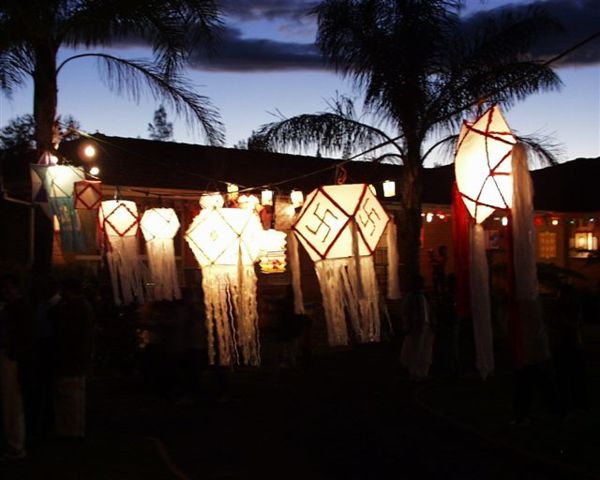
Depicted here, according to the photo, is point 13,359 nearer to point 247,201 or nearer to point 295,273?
point 295,273

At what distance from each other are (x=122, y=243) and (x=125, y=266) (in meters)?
0.35

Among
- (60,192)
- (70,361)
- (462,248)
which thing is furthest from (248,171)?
(462,248)

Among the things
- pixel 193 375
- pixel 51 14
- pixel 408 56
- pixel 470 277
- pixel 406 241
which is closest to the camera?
pixel 470 277

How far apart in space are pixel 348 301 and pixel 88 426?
365cm

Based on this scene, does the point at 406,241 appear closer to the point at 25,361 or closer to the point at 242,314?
the point at 242,314

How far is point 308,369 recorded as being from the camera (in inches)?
554

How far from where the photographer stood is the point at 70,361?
8.63 m

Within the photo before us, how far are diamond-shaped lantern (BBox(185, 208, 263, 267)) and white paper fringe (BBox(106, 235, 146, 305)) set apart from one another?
2732 mm

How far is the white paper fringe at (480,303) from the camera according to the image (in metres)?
7.02

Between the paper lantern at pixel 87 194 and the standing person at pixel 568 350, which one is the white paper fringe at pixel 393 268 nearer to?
the standing person at pixel 568 350

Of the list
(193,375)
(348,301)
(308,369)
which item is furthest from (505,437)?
(308,369)

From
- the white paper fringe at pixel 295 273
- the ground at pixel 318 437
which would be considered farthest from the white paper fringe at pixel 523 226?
the white paper fringe at pixel 295 273

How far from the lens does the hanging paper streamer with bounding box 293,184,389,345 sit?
827 centimetres

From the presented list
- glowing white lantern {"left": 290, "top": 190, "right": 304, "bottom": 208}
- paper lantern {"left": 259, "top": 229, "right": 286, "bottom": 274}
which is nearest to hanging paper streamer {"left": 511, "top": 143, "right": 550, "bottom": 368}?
glowing white lantern {"left": 290, "top": 190, "right": 304, "bottom": 208}
